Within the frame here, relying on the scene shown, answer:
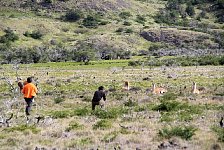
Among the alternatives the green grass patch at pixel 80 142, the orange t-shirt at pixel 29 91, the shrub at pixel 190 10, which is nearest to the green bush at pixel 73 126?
the green grass patch at pixel 80 142

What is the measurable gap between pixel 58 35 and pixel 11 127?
12390 centimetres

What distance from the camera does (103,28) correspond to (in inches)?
5837

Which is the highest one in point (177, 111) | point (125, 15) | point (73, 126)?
point (73, 126)

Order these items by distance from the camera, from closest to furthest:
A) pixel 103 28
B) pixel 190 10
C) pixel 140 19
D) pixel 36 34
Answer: pixel 36 34
pixel 103 28
pixel 140 19
pixel 190 10

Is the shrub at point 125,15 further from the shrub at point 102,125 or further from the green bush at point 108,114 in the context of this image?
the shrub at point 102,125

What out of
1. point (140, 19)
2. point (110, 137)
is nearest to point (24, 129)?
point (110, 137)

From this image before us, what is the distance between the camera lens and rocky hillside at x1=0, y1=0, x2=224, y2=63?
11494 centimetres

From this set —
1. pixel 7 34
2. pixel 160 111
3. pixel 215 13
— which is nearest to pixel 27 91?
pixel 160 111

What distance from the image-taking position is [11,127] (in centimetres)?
1664

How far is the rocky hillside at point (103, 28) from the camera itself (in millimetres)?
114938

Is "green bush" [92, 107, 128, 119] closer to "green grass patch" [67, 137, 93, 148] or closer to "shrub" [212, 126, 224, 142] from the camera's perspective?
"green grass patch" [67, 137, 93, 148]

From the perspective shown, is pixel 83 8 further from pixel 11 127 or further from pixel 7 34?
pixel 11 127

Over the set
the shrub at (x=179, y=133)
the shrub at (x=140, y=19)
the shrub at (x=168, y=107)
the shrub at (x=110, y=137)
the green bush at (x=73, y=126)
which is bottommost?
the shrub at (x=140, y=19)

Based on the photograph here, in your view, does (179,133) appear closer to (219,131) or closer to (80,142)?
(219,131)
